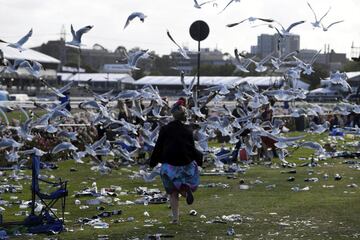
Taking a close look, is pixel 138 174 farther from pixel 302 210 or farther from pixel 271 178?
pixel 302 210

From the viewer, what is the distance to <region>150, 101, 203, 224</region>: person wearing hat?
11.4 meters

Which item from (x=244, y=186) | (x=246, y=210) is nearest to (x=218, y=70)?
(x=244, y=186)

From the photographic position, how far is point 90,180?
1739 cm

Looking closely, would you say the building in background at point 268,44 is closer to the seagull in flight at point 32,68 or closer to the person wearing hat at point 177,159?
the seagull in flight at point 32,68

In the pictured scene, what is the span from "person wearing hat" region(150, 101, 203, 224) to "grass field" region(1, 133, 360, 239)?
0.47 m

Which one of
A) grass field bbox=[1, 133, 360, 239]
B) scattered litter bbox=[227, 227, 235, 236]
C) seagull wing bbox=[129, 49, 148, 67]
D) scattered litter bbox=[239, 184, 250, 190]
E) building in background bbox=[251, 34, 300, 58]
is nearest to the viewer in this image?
scattered litter bbox=[227, 227, 235, 236]

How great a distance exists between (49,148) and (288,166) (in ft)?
20.9

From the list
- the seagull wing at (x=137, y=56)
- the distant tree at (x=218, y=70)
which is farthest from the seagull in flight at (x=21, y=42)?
the distant tree at (x=218, y=70)

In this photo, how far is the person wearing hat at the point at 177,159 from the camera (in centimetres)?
1136

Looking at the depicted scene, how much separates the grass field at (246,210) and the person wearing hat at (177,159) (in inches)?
18.7

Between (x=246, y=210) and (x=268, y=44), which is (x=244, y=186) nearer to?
(x=246, y=210)

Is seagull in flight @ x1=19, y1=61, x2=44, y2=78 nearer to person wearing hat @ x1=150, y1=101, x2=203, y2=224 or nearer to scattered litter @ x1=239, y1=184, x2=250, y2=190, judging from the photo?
person wearing hat @ x1=150, y1=101, x2=203, y2=224

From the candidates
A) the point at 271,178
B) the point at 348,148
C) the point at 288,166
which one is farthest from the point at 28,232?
the point at 348,148

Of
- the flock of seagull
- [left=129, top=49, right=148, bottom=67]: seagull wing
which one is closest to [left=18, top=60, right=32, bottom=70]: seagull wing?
the flock of seagull
